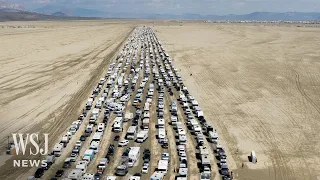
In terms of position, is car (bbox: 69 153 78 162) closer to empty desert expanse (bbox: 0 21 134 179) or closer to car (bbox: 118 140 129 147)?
empty desert expanse (bbox: 0 21 134 179)

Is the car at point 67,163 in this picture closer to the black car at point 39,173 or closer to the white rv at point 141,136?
the black car at point 39,173

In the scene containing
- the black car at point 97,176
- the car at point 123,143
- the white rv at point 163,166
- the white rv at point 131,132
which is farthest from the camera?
the white rv at point 131,132

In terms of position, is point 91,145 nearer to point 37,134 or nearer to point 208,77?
point 37,134

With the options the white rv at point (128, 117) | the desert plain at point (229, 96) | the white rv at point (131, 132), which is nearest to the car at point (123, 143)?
the white rv at point (131, 132)

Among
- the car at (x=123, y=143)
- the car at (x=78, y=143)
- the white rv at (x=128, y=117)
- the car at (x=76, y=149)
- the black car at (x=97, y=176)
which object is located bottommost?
the black car at (x=97, y=176)

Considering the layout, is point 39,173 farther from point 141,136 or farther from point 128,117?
point 128,117

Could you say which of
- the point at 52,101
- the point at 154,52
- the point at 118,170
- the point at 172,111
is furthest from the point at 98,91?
the point at 154,52

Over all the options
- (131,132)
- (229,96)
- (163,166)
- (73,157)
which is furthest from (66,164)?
(229,96)

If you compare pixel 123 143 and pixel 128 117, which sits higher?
pixel 128 117
